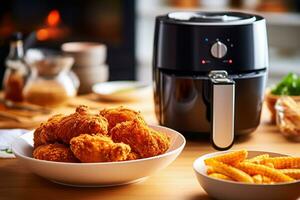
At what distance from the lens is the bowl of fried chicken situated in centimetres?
122

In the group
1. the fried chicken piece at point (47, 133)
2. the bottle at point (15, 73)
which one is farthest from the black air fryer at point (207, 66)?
the bottle at point (15, 73)

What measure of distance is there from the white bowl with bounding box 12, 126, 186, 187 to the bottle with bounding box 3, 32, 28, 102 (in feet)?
2.45

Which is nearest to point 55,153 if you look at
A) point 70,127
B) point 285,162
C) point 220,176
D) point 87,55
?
point 70,127

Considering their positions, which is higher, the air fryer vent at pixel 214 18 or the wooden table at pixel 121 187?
the air fryer vent at pixel 214 18

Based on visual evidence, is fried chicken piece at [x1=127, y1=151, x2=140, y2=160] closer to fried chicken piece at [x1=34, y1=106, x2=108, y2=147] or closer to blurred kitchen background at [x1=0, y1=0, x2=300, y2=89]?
fried chicken piece at [x1=34, y1=106, x2=108, y2=147]

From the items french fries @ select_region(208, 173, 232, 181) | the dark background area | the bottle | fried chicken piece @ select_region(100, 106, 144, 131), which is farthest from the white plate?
the dark background area

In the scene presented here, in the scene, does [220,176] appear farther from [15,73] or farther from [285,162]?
[15,73]

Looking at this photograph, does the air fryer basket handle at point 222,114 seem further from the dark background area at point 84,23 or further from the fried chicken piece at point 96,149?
the dark background area at point 84,23

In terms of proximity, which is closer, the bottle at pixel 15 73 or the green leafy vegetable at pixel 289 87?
the green leafy vegetable at pixel 289 87

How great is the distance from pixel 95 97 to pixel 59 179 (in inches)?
34.3

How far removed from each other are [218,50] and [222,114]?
0.23 metres

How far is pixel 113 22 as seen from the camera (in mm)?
3756

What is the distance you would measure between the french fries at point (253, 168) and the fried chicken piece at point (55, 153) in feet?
0.80

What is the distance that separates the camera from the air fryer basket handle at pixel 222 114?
1380mm
